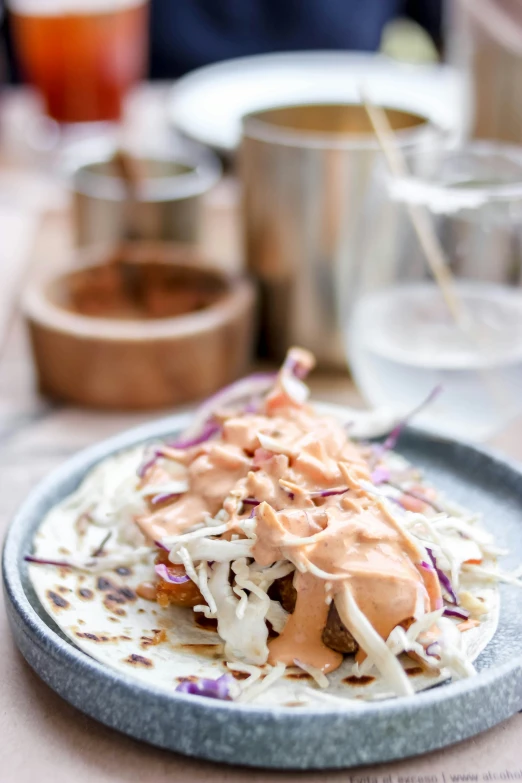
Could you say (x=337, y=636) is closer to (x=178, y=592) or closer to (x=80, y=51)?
(x=178, y=592)

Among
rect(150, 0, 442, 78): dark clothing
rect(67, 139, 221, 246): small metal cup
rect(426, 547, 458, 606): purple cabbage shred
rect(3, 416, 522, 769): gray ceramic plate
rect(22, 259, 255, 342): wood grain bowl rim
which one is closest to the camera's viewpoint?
rect(3, 416, 522, 769): gray ceramic plate

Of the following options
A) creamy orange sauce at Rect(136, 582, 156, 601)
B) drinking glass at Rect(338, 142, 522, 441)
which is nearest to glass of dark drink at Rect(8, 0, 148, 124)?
drinking glass at Rect(338, 142, 522, 441)

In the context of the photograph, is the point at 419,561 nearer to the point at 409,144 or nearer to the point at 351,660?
the point at 351,660

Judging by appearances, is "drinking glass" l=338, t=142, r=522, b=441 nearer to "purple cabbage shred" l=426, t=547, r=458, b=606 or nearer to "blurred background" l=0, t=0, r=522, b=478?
"blurred background" l=0, t=0, r=522, b=478

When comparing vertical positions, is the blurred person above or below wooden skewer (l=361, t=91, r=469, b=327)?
below

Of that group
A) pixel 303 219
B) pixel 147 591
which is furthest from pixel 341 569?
pixel 303 219

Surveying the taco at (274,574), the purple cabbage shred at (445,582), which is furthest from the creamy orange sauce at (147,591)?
the purple cabbage shred at (445,582)


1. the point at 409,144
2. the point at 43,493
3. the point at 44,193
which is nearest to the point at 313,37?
the point at 44,193
